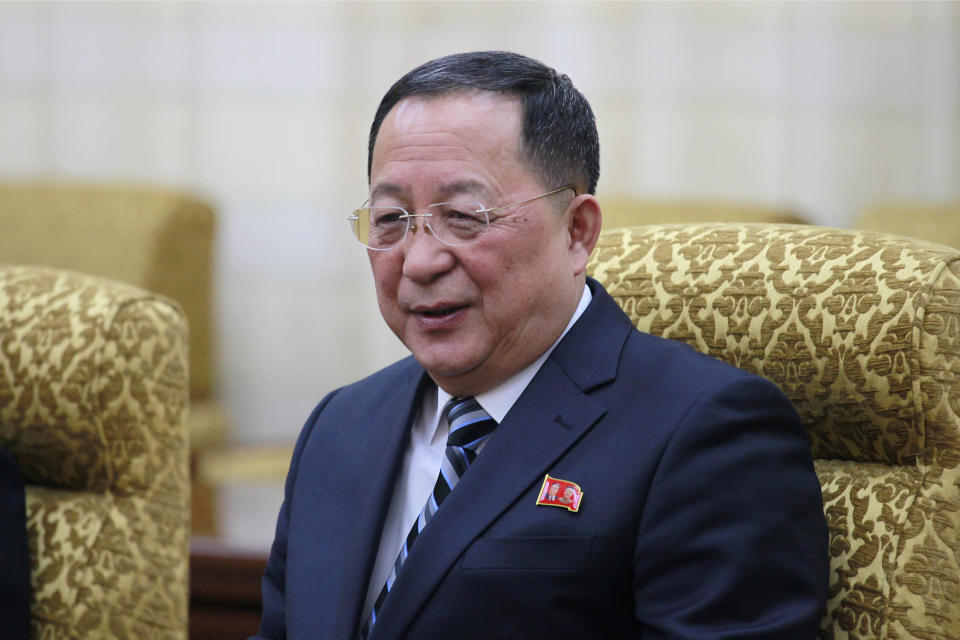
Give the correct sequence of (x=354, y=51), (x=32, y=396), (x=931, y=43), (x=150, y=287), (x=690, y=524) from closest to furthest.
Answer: (x=690, y=524)
(x=32, y=396)
(x=150, y=287)
(x=931, y=43)
(x=354, y=51)

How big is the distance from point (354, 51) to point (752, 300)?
9.86 ft

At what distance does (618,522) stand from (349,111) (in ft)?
10.4

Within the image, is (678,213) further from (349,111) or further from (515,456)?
(515,456)

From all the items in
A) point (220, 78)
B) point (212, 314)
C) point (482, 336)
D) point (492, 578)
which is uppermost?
point (220, 78)

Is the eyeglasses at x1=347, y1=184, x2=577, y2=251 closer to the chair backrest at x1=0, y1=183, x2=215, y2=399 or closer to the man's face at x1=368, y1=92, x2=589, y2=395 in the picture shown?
the man's face at x1=368, y1=92, x2=589, y2=395

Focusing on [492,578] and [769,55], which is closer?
[492,578]

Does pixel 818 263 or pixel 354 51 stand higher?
pixel 354 51

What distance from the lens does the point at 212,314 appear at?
13.5 feet

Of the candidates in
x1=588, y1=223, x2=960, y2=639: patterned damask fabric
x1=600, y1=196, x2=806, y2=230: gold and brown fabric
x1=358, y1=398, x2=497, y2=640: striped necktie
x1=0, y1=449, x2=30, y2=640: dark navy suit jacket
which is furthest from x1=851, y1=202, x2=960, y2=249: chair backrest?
x1=0, y1=449, x2=30, y2=640: dark navy suit jacket

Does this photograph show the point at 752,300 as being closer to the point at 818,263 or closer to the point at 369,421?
the point at 818,263

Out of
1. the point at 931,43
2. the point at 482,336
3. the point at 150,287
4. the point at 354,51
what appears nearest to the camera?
the point at 482,336

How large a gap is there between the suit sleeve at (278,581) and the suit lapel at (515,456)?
288 millimetres

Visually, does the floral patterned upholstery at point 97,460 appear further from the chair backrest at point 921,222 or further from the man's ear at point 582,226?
the chair backrest at point 921,222

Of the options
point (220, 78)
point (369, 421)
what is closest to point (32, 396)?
point (369, 421)
